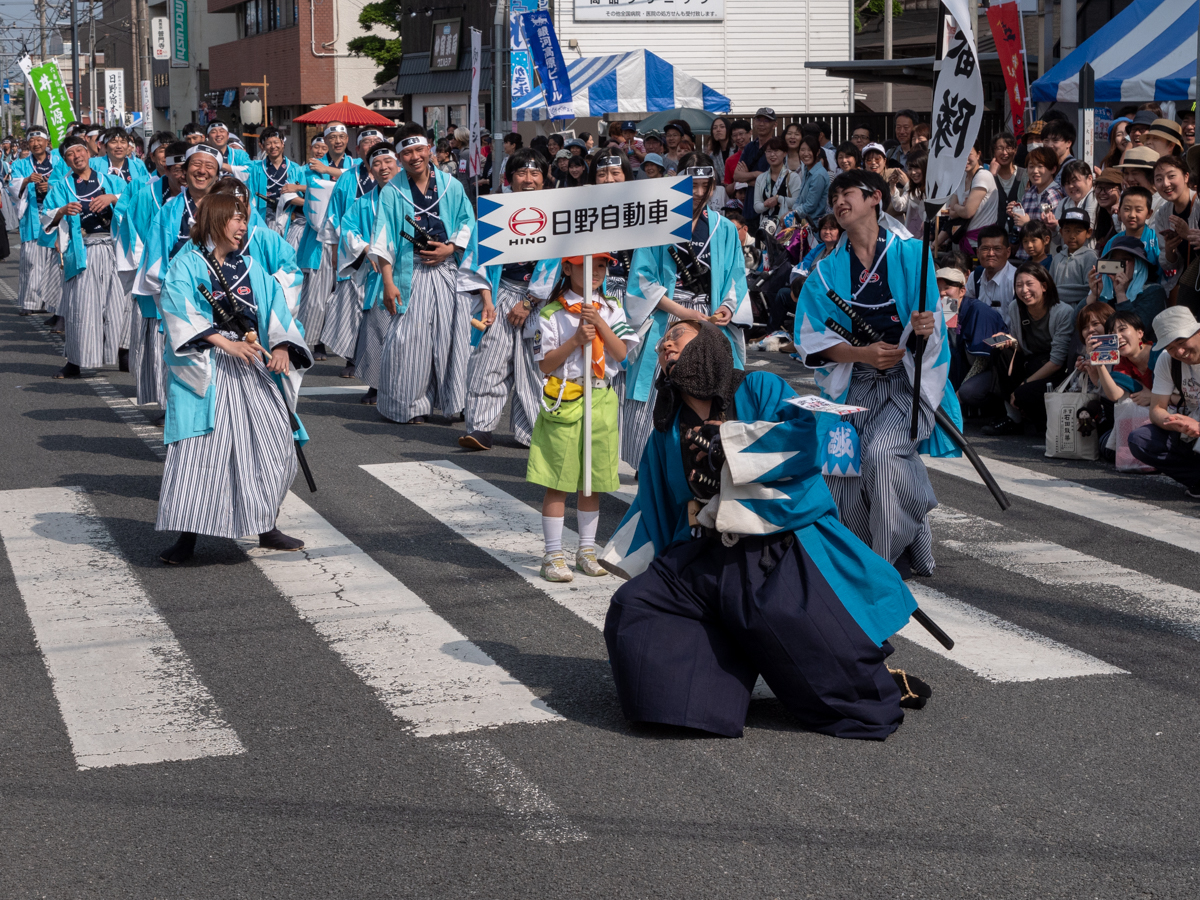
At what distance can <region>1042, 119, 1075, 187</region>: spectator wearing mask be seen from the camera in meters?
11.6

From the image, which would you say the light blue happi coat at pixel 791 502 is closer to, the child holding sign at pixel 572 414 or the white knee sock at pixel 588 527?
the child holding sign at pixel 572 414

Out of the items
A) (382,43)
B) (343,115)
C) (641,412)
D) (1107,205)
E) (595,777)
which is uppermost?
(382,43)

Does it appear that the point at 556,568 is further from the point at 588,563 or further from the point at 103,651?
the point at 103,651

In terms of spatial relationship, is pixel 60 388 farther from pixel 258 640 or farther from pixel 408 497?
pixel 258 640

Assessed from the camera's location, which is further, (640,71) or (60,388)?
(640,71)

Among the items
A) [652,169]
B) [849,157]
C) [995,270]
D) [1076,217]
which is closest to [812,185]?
[849,157]

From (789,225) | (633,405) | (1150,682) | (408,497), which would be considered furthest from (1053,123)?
(1150,682)

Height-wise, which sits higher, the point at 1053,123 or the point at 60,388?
the point at 1053,123

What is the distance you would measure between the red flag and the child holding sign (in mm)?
7195

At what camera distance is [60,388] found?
1235cm

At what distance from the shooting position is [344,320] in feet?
41.3

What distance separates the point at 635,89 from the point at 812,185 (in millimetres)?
8400

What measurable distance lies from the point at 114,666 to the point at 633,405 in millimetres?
3368

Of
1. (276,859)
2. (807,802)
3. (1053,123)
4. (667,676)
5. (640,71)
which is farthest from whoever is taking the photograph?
(640,71)
